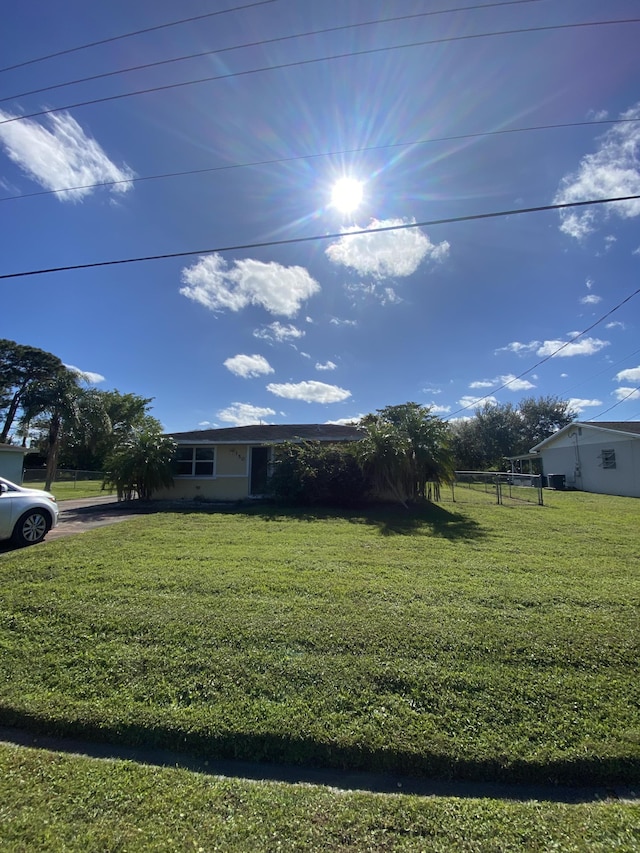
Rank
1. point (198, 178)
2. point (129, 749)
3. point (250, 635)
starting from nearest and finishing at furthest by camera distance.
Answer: point (129, 749) → point (250, 635) → point (198, 178)

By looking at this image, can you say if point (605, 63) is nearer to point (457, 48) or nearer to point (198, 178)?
Answer: point (457, 48)

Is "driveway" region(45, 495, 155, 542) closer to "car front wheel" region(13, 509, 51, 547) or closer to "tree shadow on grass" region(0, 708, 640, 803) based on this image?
"car front wheel" region(13, 509, 51, 547)

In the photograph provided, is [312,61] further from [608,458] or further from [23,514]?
[608,458]

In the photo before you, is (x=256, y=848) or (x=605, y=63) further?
(x=605, y=63)

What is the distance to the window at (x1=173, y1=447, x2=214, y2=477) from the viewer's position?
15.4m

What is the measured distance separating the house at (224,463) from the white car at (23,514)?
24.2 feet

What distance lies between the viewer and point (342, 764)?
2354mm

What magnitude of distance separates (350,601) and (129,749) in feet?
8.05

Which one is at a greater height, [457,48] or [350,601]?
[457,48]

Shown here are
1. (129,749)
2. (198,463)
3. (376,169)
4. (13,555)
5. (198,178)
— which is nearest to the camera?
(129,749)

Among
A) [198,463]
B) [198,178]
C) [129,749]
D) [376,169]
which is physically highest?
[198,178]

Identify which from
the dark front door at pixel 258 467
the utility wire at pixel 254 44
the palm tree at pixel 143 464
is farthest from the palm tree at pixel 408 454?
the utility wire at pixel 254 44

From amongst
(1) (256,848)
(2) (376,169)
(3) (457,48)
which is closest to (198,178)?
(2) (376,169)

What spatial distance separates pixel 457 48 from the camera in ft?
19.1
